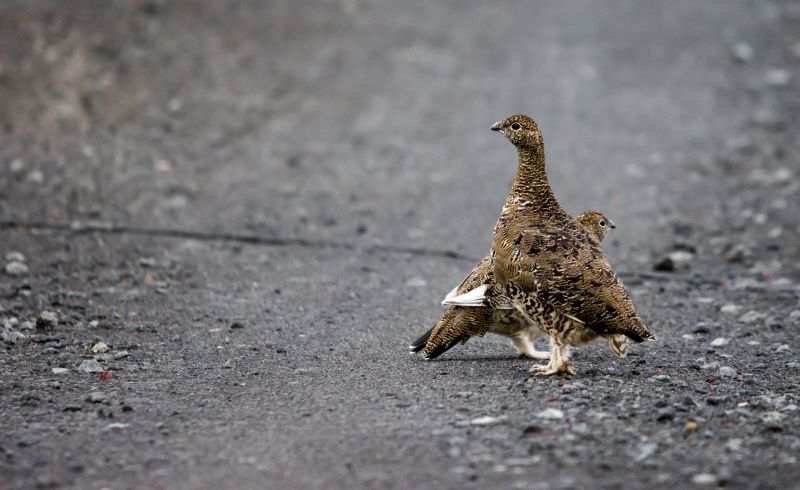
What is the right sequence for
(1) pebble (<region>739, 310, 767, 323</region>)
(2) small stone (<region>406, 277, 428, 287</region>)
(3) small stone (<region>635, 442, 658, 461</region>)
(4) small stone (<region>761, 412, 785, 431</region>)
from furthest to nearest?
1. (2) small stone (<region>406, 277, 428, 287</region>)
2. (1) pebble (<region>739, 310, 767, 323</region>)
3. (4) small stone (<region>761, 412, 785, 431</region>)
4. (3) small stone (<region>635, 442, 658, 461</region>)

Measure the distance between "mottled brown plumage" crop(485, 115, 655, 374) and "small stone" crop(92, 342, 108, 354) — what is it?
223 cm

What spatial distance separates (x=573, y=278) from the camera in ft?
18.7

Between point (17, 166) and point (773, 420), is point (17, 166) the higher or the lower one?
the higher one

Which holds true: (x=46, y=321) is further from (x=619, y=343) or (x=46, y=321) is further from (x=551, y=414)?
(x=619, y=343)

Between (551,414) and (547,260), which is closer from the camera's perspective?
(551,414)

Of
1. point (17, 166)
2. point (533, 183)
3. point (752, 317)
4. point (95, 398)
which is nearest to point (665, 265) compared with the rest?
point (752, 317)

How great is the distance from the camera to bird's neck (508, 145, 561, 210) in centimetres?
631

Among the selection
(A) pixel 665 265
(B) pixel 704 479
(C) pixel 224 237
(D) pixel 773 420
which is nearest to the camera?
(B) pixel 704 479

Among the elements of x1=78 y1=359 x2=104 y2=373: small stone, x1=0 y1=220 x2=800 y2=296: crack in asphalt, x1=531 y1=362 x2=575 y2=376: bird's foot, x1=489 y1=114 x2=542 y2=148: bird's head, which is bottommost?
x1=78 y1=359 x2=104 y2=373: small stone

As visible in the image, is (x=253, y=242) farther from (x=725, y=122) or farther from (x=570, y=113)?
(x=725, y=122)

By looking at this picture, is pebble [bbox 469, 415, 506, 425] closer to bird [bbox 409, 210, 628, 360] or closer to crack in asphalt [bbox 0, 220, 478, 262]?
bird [bbox 409, 210, 628, 360]

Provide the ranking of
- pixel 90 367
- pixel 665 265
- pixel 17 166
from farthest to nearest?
pixel 17 166 < pixel 665 265 < pixel 90 367

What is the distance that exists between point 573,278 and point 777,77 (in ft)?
31.0

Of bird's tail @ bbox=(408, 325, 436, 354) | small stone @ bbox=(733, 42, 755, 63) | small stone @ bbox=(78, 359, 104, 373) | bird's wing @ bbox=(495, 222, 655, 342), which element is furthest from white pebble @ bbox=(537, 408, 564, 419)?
small stone @ bbox=(733, 42, 755, 63)
